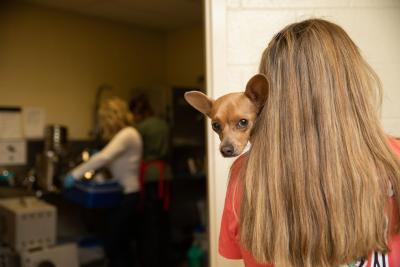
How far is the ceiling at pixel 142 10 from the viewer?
3.11m

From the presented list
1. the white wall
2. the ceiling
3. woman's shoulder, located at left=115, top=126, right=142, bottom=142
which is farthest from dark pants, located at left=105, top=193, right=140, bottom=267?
the ceiling

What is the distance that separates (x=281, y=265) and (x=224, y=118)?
0.85 feet

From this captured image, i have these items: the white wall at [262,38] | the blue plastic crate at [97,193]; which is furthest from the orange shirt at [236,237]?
the blue plastic crate at [97,193]

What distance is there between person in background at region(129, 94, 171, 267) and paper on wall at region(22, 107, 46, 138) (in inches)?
32.7

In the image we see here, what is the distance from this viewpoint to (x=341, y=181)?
0.58m

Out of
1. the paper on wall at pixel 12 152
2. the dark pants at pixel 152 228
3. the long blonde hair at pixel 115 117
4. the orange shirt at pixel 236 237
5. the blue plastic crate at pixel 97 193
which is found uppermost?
the long blonde hair at pixel 115 117

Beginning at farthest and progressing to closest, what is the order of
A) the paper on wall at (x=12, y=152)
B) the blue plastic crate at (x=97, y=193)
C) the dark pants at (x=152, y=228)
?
the paper on wall at (x=12, y=152)
the dark pants at (x=152, y=228)
the blue plastic crate at (x=97, y=193)

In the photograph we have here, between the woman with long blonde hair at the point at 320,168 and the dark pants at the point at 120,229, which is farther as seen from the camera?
the dark pants at the point at 120,229

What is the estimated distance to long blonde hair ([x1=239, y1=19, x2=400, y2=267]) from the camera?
58 centimetres

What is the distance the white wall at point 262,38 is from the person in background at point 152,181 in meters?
1.55

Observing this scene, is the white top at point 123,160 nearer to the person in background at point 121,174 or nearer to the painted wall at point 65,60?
the person in background at point 121,174

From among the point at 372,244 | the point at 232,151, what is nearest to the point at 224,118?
the point at 232,151

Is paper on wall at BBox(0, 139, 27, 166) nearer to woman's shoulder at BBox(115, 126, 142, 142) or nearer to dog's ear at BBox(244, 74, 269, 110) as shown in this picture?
woman's shoulder at BBox(115, 126, 142, 142)

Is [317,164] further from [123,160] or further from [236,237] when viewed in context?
[123,160]
